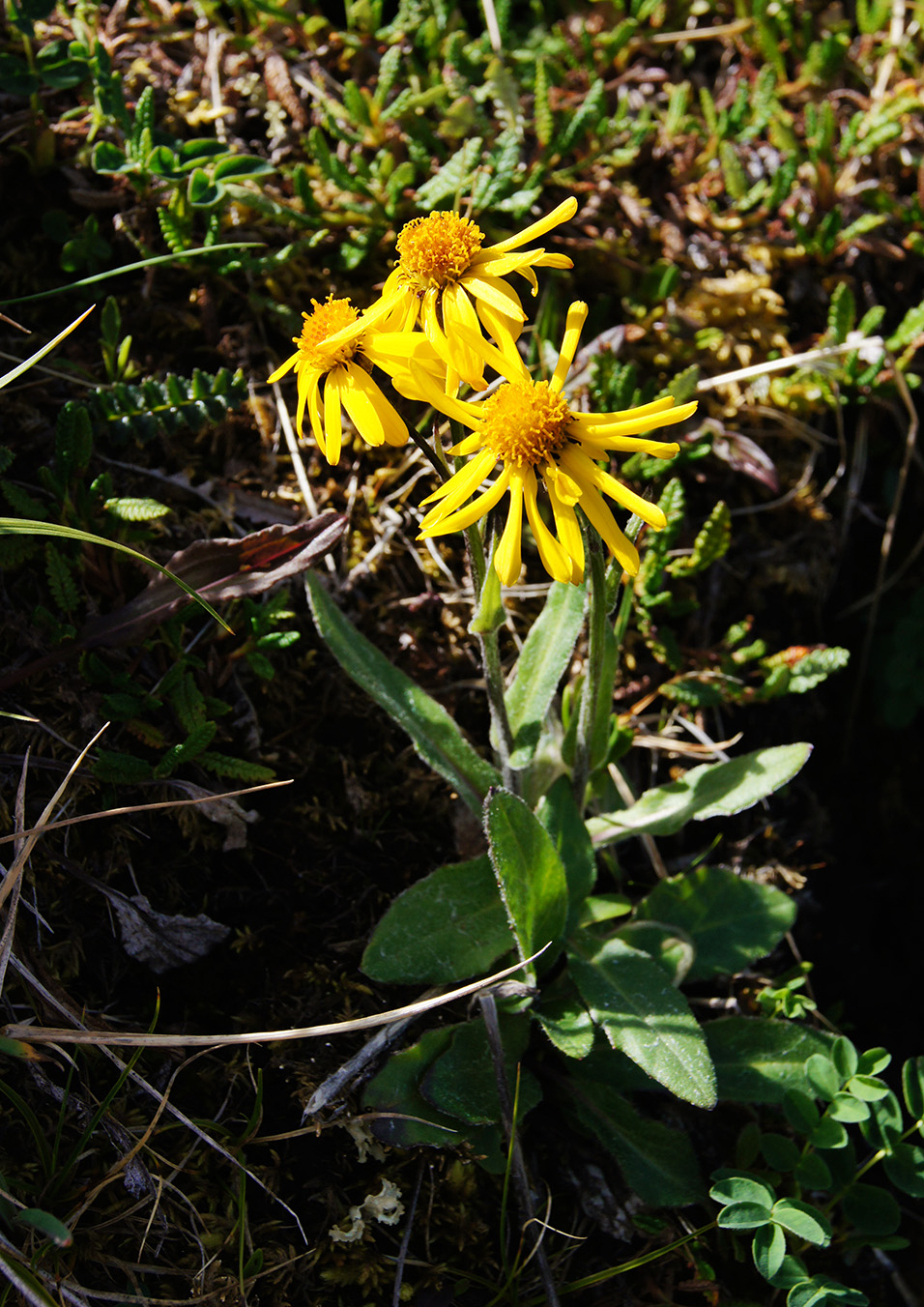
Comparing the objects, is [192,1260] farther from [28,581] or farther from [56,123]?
[56,123]

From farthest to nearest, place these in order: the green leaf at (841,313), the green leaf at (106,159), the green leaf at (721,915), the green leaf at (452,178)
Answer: the green leaf at (841,313) < the green leaf at (452,178) < the green leaf at (106,159) < the green leaf at (721,915)

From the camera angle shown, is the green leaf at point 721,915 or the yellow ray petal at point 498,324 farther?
the green leaf at point 721,915

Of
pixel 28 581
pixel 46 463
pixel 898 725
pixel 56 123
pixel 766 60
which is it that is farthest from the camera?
pixel 766 60

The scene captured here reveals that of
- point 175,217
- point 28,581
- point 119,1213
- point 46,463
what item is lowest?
point 119,1213

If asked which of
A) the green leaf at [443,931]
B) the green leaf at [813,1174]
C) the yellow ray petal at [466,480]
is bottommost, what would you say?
the green leaf at [813,1174]

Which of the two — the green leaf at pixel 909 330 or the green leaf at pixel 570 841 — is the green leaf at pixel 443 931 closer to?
the green leaf at pixel 570 841

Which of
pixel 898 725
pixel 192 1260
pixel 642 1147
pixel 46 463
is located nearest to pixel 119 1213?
pixel 192 1260

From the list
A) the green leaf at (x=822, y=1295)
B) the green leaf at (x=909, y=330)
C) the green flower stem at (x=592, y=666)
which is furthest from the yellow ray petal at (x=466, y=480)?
the green leaf at (x=909, y=330)
